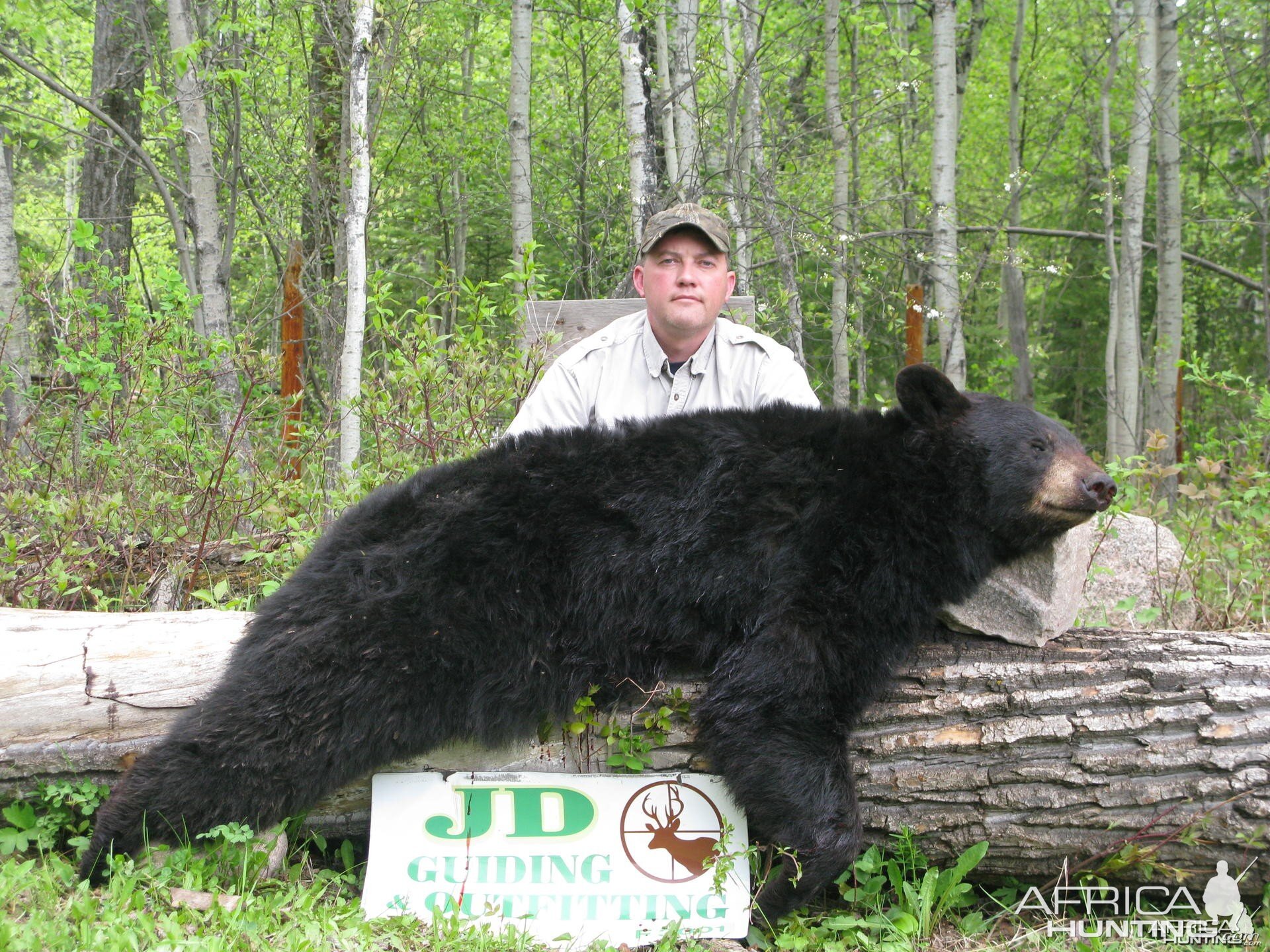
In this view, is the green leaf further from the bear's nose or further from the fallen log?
the bear's nose

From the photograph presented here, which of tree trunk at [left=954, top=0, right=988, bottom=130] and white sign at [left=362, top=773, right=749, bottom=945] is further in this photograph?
tree trunk at [left=954, top=0, right=988, bottom=130]

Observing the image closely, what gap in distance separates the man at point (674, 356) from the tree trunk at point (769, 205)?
9.44 feet

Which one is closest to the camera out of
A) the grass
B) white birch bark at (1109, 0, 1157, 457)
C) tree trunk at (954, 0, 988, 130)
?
the grass

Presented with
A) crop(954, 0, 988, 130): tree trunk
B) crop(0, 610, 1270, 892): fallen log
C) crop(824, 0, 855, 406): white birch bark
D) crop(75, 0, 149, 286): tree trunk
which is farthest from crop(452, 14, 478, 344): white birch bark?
crop(0, 610, 1270, 892): fallen log

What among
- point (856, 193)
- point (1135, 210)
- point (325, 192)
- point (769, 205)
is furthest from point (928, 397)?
point (856, 193)

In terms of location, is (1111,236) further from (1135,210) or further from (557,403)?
(557,403)

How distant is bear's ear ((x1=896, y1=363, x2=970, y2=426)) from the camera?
3369 millimetres

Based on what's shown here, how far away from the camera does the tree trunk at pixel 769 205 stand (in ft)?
25.3

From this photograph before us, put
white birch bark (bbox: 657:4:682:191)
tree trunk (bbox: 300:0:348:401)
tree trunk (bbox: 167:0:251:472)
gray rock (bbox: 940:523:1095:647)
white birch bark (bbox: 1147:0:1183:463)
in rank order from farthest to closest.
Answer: white birch bark (bbox: 1147:0:1183:463)
tree trunk (bbox: 300:0:348:401)
white birch bark (bbox: 657:4:682:191)
tree trunk (bbox: 167:0:251:472)
gray rock (bbox: 940:523:1095:647)

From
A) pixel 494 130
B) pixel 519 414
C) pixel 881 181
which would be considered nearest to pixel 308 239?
pixel 494 130

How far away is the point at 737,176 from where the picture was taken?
8.39m

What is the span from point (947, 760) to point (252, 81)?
860 cm

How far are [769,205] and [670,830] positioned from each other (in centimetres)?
612

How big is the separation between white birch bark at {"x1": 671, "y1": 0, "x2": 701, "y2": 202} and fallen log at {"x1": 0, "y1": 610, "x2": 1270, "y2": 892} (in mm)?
4988
